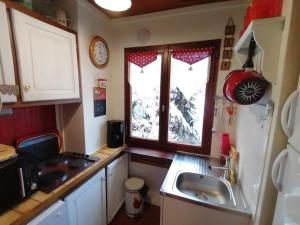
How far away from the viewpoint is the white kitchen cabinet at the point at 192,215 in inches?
40.8

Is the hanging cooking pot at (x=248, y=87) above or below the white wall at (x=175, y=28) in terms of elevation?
below

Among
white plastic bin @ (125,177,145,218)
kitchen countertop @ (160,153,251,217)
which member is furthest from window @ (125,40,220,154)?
white plastic bin @ (125,177,145,218)

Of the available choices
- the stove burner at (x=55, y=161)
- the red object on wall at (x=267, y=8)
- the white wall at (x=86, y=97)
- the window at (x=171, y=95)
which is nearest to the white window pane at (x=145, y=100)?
the window at (x=171, y=95)

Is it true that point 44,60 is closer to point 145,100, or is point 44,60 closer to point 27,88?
point 27,88

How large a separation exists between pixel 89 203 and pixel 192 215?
2.89ft

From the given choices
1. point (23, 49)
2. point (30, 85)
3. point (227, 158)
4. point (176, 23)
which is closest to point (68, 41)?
point (23, 49)

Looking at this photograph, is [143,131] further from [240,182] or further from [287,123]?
[287,123]

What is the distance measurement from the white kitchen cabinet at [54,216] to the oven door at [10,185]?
17cm

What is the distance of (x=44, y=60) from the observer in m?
1.20

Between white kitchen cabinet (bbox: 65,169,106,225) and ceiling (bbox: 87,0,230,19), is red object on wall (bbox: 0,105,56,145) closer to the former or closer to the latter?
white kitchen cabinet (bbox: 65,169,106,225)

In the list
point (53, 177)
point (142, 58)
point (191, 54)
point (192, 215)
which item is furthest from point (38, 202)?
point (191, 54)

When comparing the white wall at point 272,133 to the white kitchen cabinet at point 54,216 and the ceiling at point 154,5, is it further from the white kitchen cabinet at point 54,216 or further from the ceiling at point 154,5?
the white kitchen cabinet at point 54,216

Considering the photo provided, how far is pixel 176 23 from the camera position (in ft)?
5.62

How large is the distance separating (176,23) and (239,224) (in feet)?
6.04
